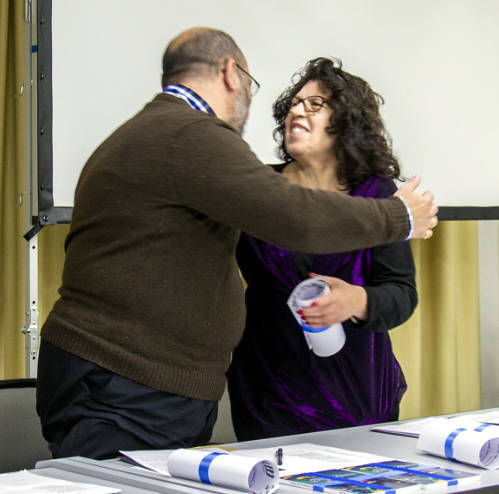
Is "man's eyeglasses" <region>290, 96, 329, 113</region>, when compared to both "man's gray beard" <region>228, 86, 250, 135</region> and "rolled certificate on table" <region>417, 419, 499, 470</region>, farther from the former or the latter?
"rolled certificate on table" <region>417, 419, 499, 470</region>

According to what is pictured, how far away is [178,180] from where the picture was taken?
3.59ft

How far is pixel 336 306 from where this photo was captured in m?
1.27

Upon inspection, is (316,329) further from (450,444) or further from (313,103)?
(313,103)

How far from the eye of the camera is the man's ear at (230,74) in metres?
1.34

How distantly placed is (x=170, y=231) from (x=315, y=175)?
26.7 inches

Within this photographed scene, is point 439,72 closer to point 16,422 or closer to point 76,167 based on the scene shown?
point 76,167

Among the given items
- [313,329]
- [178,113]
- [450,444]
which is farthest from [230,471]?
[178,113]

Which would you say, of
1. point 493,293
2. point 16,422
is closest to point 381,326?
point 16,422

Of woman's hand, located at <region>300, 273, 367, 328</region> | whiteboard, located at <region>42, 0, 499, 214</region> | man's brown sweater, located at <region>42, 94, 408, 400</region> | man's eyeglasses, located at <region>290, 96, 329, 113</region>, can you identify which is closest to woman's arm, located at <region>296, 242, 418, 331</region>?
woman's hand, located at <region>300, 273, 367, 328</region>

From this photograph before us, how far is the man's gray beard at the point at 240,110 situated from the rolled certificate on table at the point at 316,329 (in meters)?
0.39

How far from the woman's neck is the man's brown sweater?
0.51 metres

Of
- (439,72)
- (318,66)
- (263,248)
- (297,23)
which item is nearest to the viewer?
(263,248)

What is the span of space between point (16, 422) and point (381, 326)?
96 centimetres

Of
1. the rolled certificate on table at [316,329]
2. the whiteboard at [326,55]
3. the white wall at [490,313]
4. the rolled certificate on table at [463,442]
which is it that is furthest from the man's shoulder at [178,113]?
the white wall at [490,313]
